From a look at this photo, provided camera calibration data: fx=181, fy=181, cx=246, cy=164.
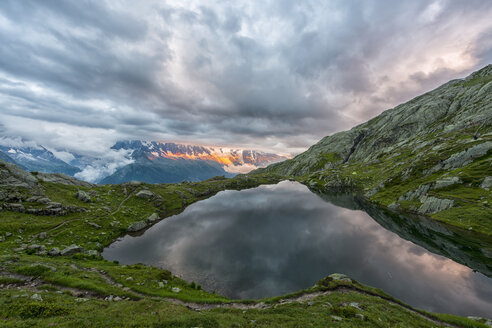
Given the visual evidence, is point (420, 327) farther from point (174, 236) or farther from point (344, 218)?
point (344, 218)

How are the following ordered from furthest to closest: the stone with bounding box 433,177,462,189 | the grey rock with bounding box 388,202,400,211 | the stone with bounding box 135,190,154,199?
the stone with bounding box 135,190,154,199
the grey rock with bounding box 388,202,400,211
the stone with bounding box 433,177,462,189

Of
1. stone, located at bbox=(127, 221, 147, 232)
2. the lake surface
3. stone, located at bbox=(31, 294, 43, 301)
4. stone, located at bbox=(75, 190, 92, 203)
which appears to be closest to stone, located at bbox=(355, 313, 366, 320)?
the lake surface

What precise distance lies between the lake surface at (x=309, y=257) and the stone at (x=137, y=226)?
5.06m

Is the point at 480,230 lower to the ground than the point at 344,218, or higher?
higher

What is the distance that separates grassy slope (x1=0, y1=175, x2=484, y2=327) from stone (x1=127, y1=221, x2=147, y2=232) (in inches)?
517

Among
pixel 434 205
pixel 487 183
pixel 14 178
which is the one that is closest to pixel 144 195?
pixel 14 178

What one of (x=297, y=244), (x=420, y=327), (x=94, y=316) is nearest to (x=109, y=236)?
(x=94, y=316)

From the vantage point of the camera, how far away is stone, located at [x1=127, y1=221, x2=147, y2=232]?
68494 millimetres

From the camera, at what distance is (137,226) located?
70875mm

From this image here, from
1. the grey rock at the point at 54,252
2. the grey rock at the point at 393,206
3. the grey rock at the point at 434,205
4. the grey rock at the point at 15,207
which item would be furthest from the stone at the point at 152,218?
the grey rock at the point at 434,205

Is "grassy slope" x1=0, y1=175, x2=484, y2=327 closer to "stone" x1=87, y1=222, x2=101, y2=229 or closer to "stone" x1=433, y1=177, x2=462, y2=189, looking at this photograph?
"stone" x1=87, y1=222, x2=101, y2=229

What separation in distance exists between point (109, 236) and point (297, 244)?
202 feet

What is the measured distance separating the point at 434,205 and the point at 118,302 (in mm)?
118221

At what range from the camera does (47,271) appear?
93.0 feet
